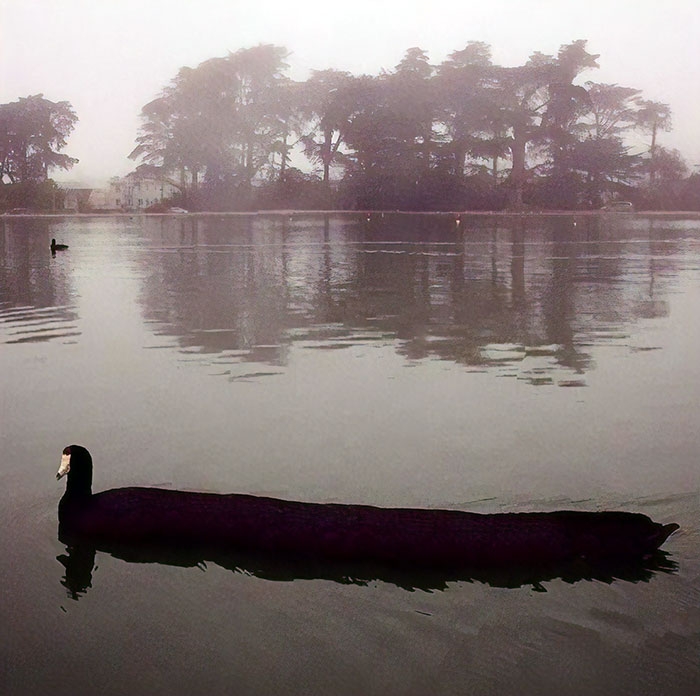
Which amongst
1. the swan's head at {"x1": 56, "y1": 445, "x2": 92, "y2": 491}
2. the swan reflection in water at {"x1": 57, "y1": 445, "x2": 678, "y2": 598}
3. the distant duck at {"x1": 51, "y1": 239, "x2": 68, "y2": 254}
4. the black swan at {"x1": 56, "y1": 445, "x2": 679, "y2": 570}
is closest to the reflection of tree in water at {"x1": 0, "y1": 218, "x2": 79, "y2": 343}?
the distant duck at {"x1": 51, "y1": 239, "x2": 68, "y2": 254}

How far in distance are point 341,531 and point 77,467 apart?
109cm

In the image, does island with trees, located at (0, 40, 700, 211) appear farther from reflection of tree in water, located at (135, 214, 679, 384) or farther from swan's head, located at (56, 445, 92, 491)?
swan's head, located at (56, 445, 92, 491)

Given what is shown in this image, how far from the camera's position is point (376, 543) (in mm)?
3387

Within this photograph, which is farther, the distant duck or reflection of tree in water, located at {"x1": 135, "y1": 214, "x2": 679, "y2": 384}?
the distant duck

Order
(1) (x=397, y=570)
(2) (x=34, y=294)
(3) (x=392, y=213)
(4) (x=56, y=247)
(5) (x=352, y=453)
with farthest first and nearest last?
(3) (x=392, y=213) → (4) (x=56, y=247) → (2) (x=34, y=294) → (5) (x=352, y=453) → (1) (x=397, y=570)

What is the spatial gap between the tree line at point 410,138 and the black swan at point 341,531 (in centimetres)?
3281

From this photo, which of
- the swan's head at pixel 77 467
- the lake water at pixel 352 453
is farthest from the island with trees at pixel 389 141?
the swan's head at pixel 77 467

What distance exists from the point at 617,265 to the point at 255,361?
9.19m

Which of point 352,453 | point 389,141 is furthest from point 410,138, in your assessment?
point 352,453

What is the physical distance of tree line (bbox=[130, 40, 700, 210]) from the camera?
35875mm

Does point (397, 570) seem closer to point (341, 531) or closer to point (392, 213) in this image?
point (341, 531)

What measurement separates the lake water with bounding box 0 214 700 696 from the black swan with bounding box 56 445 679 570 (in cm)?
12

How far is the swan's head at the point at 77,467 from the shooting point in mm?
3738

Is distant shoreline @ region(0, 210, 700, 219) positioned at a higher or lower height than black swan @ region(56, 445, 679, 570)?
higher
